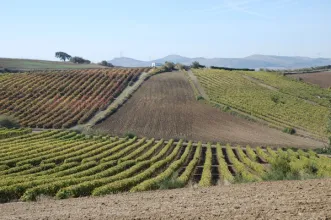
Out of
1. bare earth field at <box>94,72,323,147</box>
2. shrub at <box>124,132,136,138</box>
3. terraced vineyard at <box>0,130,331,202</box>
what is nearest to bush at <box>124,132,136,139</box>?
shrub at <box>124,132,136,138</box>

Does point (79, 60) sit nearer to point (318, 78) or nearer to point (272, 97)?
point (318, 78)

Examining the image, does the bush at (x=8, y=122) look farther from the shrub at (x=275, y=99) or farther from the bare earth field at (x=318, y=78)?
the bare earth field at (x=318, y=78)

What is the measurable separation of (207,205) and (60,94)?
71.6 m

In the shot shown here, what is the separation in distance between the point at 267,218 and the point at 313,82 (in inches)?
4261

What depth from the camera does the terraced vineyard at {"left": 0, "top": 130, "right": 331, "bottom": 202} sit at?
2361 centimetres

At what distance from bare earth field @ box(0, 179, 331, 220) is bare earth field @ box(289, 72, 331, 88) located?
100479mm

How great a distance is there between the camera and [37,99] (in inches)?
3105

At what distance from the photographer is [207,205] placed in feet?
49.5

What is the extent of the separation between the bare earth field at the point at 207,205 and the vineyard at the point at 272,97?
50170 mm

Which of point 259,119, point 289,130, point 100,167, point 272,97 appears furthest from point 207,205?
point 272,97

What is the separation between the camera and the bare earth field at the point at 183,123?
58609 millimetres

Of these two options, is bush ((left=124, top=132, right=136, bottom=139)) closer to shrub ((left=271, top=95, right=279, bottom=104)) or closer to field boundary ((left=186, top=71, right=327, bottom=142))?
field boundary ((left=186, top=71, right=327, bottom=142))

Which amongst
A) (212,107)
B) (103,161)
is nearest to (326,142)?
(212,107)

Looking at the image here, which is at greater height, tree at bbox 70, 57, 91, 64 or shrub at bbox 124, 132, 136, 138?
tree at bbox 70, 57, 91, 64
